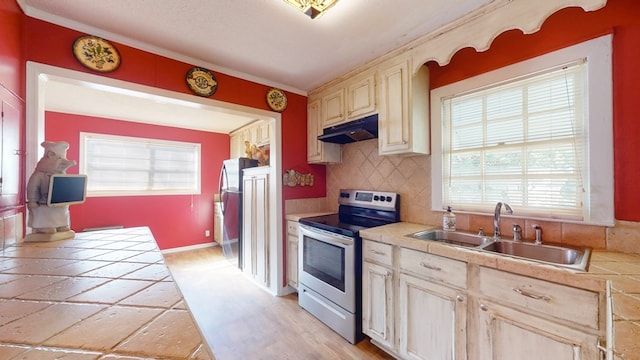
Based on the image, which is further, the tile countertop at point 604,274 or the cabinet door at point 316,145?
the cabinet door at point 316,145

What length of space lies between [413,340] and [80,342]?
1.69 meters

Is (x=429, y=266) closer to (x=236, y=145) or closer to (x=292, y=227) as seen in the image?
(x=292, y=227)

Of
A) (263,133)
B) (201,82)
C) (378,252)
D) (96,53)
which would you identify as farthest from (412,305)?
(263,133)

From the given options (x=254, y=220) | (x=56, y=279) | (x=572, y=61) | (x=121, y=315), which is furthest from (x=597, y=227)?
(x=254, y=220)

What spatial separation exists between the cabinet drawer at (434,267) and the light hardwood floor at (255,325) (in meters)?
0.76

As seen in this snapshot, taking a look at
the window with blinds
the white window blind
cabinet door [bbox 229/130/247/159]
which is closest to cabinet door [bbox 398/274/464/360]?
the white window blind

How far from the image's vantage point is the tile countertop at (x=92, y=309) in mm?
475

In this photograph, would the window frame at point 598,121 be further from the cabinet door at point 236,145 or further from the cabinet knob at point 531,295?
the cabinet door at point 236,145

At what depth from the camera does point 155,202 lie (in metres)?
4.16

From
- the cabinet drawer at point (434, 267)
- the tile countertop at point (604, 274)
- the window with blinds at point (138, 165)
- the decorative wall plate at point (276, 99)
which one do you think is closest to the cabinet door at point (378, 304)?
the cabinet drawer at point (434, 267)

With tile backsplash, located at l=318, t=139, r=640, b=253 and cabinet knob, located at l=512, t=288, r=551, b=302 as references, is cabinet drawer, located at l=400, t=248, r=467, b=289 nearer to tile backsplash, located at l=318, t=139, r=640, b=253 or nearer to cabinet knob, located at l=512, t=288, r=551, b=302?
cabinet knob, located at l=512, t=288, r=551, b=302

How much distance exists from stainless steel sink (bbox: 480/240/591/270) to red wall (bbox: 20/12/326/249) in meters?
1.93

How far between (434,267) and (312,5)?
1682 mm

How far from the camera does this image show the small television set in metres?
1.39
